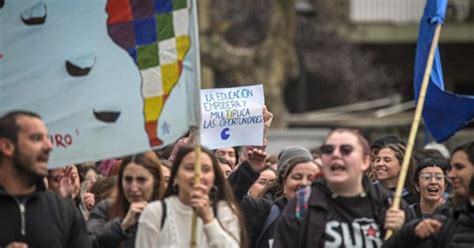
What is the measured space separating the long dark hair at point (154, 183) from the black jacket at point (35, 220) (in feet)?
3.91

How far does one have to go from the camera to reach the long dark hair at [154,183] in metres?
11.1

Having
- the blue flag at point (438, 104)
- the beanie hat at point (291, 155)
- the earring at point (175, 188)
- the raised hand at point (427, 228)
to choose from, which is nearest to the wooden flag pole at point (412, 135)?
the raised hand at point (427, 228)

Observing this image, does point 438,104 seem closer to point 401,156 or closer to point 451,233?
point 401,156

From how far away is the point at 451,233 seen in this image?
10.2 metres

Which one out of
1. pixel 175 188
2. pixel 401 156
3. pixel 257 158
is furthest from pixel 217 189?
pixel 401 156

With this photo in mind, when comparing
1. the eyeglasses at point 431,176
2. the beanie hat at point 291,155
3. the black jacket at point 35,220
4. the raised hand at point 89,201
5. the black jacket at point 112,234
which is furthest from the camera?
the eyeglasses at point 431,176

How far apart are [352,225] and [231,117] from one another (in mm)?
4193

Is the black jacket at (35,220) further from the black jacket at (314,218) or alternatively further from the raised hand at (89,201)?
the raised hand at (89,201)

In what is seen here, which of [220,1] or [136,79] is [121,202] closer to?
[136,79]

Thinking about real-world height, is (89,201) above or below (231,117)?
below

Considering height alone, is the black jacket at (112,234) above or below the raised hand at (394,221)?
below

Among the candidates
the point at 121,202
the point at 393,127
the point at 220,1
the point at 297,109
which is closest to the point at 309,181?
the point at 121,202

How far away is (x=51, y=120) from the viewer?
10.2 m

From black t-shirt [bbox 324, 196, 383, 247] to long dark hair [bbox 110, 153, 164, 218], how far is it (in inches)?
53.8
